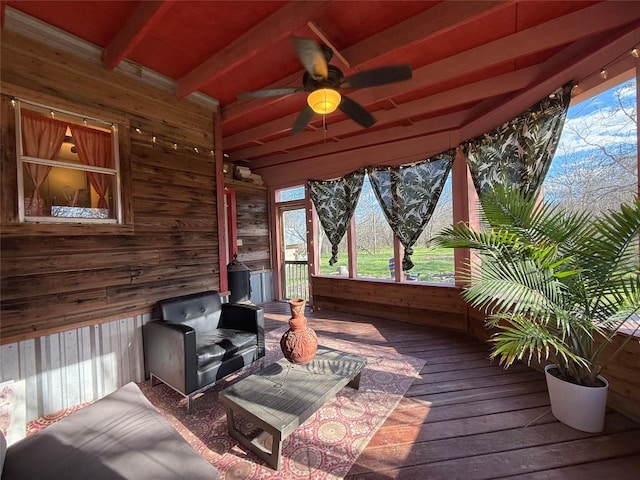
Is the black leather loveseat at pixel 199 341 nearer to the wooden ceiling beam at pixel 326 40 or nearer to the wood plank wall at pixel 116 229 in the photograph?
the wood plank wall at pixel 116 229

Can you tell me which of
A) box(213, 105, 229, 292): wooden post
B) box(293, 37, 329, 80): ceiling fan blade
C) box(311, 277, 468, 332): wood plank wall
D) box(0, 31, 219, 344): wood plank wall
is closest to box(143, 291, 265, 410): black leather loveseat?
box(0, 31, 219, 344): wood plank wall

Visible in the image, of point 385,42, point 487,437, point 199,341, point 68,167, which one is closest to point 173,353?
point 199,341

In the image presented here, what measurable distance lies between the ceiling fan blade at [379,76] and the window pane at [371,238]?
2710 mm

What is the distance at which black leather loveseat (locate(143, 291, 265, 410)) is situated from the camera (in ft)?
6.82

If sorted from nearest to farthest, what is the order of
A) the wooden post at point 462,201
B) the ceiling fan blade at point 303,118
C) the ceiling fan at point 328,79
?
the ceiling fan at point 328,79 → the ceiling fan blade at point 303,118 → the wooden post at point 462,201

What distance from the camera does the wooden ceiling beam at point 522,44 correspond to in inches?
75.1

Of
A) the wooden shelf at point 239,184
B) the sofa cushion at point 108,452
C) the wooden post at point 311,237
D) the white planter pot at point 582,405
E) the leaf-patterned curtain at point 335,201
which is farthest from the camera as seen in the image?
the wooden post at point 311,237

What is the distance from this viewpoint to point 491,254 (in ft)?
6.52

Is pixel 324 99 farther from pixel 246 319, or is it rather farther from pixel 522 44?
pixel 246 319

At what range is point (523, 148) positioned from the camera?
107 inches

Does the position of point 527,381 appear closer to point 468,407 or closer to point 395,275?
point 468,407

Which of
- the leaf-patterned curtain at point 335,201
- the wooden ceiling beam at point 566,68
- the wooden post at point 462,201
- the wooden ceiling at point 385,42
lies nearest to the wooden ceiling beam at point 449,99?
the wooden ceiling at point 385,42

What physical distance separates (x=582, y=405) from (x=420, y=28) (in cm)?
287

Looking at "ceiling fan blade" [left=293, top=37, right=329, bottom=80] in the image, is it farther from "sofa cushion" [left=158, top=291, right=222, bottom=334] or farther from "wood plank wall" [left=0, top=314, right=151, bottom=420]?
"wood plank wall" [left=0, top=314, right=151, bottom=420]
